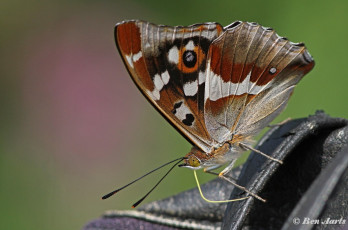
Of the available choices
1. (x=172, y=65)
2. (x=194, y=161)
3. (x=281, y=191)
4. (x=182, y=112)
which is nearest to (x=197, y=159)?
(x=194, y=161)

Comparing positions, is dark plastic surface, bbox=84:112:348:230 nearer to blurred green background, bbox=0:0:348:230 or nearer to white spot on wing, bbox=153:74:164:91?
white spot on wing, bbox=153:74:164:91

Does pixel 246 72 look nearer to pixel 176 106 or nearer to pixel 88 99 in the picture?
pixel 176 106

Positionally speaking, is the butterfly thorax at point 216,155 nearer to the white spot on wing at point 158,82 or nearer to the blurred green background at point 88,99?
the white spot on wing at point 158,82

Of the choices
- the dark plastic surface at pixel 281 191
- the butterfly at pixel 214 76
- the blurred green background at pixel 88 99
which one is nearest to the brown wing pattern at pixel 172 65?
the butterfly at pixel 214 76

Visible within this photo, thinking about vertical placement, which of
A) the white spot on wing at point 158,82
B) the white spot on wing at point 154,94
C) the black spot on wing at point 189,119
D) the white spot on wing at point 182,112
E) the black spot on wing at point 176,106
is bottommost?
the black spot on wing at point 189,119

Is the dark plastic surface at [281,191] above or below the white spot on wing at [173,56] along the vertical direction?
below

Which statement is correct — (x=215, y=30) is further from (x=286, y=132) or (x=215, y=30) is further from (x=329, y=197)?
(x=329, y=197)

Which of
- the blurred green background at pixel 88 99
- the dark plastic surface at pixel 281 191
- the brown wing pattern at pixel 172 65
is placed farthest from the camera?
the blurred green background at pixel 88 99

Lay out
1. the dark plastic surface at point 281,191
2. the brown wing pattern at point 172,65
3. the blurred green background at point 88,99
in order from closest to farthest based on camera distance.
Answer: the dark plastic surface at point 281,191
the brown wing pattern at point 172,65
the blurred green background at point 88,99

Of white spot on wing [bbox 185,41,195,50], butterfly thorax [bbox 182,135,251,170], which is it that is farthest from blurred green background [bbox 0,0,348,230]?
white spot on wing [bbox 185,41,195,50]
